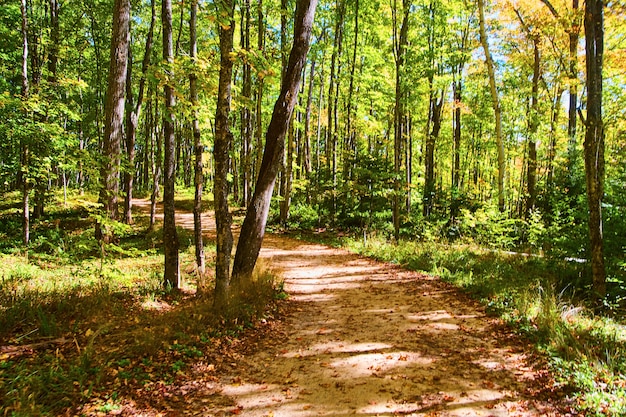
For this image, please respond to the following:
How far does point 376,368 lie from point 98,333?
3706 millimetres

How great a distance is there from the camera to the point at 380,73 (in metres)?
20.1

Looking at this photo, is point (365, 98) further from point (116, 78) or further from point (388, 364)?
point (388, 364)

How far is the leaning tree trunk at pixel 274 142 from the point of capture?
747cm

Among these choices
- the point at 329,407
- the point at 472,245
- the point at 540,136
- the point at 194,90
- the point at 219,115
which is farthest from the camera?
the point at 540,136

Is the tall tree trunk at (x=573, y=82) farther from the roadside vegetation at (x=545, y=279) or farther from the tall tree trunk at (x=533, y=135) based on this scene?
the roadside vegetation at (x=545, y=279)

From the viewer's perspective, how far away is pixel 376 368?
4699 mm

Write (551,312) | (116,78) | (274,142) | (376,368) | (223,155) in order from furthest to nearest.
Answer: (274,142), (116,78), (223,155), (551,312), (376,368)

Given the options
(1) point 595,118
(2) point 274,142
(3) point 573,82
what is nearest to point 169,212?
(2) point 274,142

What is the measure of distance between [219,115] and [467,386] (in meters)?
5.36

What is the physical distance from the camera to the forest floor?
154 inches

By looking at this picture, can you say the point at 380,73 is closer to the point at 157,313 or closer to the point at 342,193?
the point at 342,193

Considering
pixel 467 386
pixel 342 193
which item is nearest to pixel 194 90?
pixel 467 386

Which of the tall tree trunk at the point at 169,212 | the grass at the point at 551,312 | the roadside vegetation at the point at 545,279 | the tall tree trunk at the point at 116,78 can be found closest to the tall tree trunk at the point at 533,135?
the roadside vegetation at the point at 545,279

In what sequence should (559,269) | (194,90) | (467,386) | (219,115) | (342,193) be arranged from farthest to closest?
(342,193)
(559,269)
(194,90)
(219,115)
(467,386)
